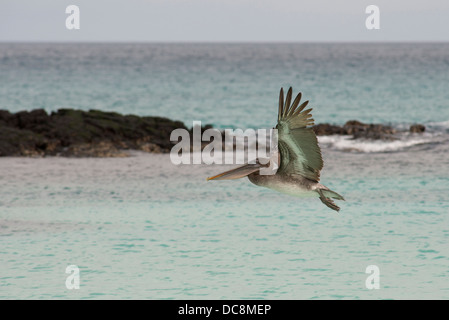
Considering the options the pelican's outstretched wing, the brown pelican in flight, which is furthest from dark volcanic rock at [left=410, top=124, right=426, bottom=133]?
the pelican's outstretched wing

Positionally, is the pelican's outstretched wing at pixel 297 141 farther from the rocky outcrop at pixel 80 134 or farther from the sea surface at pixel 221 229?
the rocky outcrop at pixel 80 134

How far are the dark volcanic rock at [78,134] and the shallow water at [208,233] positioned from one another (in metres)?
0.69

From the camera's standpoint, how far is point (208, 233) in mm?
13445

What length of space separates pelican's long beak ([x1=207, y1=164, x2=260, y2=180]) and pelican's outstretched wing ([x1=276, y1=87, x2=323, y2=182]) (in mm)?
291

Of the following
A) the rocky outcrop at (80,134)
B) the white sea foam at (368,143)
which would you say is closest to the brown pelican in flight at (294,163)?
the rocky outcrop at (80,134)

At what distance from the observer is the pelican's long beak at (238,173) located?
6.48m

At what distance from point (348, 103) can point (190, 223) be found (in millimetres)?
30671

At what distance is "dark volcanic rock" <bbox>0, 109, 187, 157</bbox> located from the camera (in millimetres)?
20031

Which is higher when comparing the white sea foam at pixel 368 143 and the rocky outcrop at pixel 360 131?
the rocky outcrop at pixel 360 131

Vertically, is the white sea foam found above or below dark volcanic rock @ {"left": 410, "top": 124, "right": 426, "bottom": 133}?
below

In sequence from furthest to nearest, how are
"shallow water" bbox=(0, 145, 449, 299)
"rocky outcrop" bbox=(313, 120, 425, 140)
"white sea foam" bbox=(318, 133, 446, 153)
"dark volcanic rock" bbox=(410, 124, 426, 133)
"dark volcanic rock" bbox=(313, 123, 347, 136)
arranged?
"dark volcanic rock" bbox=(410, 124, 426, 133) < "dark volcanic rock" bbox=(313, 123, 347, 136) < "rocky outcrop" bbox=(313, 120, 425, 140) < "white sea foam" bbox=(318, 133, 446, 153) < "shallow water" bbox=(0, 145, 449, 299)

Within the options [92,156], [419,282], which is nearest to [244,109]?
[92,156]

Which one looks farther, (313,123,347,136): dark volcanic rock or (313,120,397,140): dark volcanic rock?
(313,123,347,136): dark volcanic rock

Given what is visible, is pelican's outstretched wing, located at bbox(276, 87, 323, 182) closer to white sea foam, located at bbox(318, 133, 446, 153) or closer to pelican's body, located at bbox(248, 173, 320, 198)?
pelican's body, located at bbox(248, 173, 320, 198)
